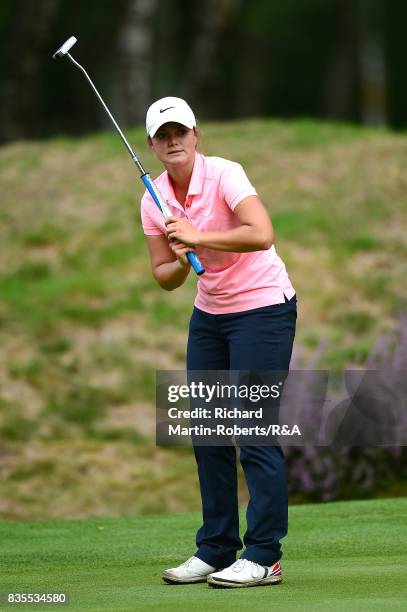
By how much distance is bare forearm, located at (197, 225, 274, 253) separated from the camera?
5.66 metres

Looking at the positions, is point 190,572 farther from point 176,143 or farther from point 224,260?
point 176,143

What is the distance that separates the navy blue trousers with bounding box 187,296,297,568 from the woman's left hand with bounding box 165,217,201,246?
376 millimetres

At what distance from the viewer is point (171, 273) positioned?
6.01 meters

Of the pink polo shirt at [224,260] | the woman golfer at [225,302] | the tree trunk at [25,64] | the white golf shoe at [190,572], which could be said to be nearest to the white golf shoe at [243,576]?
the woman golfer at [225,302]

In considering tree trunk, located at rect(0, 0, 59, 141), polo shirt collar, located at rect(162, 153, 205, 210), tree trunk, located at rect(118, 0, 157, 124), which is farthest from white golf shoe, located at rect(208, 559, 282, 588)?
tree trunk, located at rect(0, 0, 59, 141)

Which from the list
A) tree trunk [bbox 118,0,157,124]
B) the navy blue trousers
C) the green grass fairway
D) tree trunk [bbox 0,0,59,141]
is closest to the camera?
the green grass fairway

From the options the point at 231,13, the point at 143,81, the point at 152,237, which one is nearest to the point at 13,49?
the point at 143,81

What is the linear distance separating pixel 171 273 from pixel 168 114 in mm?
686

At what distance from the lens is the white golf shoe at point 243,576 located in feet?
18.7

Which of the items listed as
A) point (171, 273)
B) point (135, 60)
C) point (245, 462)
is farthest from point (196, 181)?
point (135, 60)

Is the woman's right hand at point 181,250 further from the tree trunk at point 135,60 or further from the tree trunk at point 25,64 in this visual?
the tree trunk at point 25,64

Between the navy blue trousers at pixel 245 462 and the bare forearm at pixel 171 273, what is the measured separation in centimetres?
16

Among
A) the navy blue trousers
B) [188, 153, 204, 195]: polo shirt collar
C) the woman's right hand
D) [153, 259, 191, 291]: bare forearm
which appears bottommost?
the navy blue trousers

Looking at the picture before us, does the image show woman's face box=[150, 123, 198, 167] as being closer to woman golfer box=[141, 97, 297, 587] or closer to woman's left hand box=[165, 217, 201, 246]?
woman golfer box=[141, 97, 297, 587]
